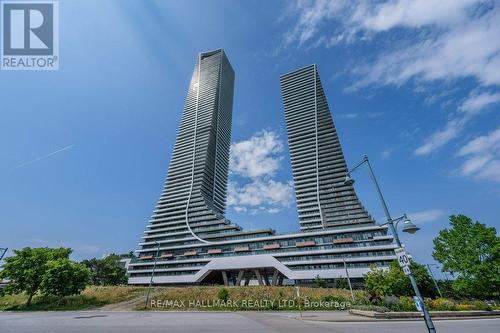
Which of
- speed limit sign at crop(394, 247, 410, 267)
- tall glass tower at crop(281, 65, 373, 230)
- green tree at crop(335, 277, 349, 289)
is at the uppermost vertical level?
tall glass tower at crop(281, 65, 373, 230)

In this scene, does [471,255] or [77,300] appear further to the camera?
[77,300]

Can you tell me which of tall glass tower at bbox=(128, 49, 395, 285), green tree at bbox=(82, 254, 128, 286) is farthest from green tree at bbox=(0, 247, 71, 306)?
green tree at bbox=(82, 254, 128, 286)

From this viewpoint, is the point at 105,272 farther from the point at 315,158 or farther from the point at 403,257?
the point at 315,158

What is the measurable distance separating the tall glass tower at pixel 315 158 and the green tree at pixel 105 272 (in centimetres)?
6502

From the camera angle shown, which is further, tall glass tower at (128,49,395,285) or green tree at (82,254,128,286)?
green tree at (82,254,128,286)

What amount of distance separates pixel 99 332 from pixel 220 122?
150 m

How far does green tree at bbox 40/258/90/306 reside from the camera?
38094 millimetres

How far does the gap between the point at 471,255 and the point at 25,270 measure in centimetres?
6289

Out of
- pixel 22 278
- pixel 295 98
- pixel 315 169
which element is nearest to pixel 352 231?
pixel 315 169

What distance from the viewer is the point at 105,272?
80.8m

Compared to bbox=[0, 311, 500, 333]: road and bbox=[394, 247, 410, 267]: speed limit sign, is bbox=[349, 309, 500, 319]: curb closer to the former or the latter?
bbox=[0, 311, 500, 333]: road

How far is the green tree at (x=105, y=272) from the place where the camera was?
264ft

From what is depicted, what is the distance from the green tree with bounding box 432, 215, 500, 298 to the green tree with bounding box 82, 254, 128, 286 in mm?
86841

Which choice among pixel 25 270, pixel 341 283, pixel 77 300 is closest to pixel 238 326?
pixel 77 300
